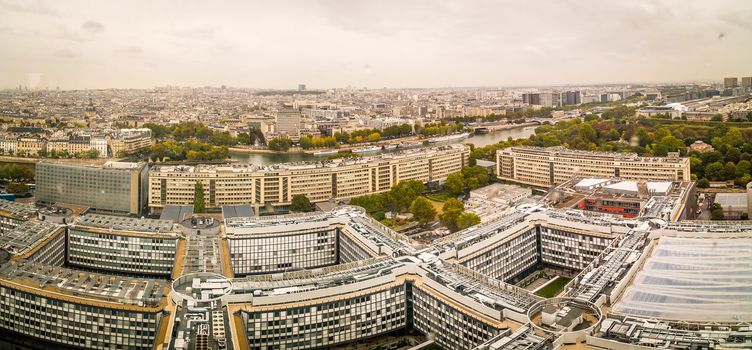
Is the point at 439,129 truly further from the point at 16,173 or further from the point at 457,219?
the point at 16,173

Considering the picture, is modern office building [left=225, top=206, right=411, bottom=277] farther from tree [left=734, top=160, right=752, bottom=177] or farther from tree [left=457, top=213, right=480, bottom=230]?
tree [left=734, top=160, right=752, bottom=177]

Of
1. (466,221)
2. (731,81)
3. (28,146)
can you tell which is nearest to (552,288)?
(466,221)

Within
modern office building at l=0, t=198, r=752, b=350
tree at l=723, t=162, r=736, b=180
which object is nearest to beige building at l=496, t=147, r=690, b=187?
tree at l=723, t=162, r=736, b=180

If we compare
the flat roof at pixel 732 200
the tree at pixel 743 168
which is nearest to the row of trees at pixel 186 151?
the flat roof at pixel 732 200

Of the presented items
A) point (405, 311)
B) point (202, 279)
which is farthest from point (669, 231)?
point (202, 279)

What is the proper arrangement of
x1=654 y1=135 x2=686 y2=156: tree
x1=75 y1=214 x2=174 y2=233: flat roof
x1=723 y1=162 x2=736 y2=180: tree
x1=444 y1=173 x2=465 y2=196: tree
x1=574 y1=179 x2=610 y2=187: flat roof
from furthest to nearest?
x1=654 y1=135 x2=686 y2=156: tree → x1=444 y1=173 x2=465 y2=196: tree → x1=723 y1=162 x2=736 y2=180: tree → x1=574 y1=179 x2=610 y2=187: flat roof → x1=75 y1=214 x2=174 y2=233: flat roof

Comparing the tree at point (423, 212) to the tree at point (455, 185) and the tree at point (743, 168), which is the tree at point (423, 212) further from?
the tree at point (743, 168)
